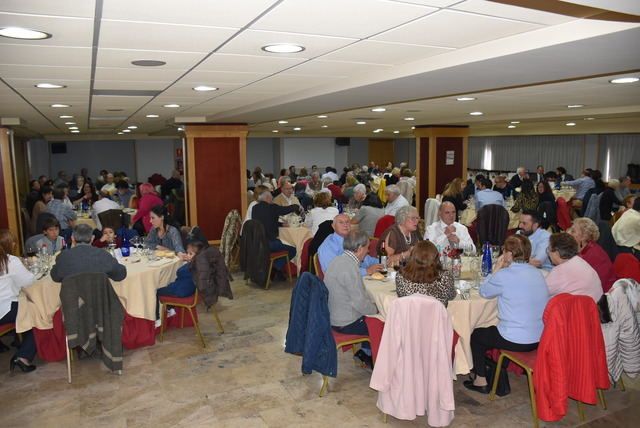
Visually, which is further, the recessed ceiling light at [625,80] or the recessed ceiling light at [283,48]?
the recessed ceiling light at [625,80]

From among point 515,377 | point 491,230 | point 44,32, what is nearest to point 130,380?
point 44,32

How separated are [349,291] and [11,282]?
277 centimetres

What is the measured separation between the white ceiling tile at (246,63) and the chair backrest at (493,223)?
14.7ft

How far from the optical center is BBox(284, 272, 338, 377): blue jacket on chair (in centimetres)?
374

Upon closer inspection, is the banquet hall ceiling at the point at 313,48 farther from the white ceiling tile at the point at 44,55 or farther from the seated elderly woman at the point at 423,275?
the seated elderly woman at the point at 423,275

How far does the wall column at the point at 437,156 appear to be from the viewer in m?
12.1

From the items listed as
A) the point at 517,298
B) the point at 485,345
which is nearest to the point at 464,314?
the point at 485,345

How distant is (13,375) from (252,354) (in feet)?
6.55

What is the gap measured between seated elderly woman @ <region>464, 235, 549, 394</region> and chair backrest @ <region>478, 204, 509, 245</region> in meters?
3.68

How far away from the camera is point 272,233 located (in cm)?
704

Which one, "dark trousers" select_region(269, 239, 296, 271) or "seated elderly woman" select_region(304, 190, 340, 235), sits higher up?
"seated elderly woman" select_region(304, 190, 340, 235)

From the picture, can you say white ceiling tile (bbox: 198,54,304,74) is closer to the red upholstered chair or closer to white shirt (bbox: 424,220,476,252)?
white shirt (bbox: 424,220,476,252)

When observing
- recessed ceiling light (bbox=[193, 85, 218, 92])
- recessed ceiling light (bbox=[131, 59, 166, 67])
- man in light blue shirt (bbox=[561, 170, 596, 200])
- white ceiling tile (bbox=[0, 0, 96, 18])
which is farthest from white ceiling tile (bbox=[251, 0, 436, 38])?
man in light blue shirt (bbox=[561, 170, 596, 200])

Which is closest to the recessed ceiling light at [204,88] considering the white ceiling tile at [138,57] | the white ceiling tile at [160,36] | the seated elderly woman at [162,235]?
the white ceiling tile at [138,57]
